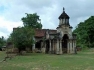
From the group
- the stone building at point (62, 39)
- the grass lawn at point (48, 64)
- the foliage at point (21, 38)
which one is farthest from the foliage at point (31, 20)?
the grass lawn at point (48, 64)

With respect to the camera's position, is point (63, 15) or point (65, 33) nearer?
point (65, 33)

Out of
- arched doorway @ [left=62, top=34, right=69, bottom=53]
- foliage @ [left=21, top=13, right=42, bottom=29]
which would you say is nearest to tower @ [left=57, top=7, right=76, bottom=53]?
arched doorway @ [left=62, top=34, right=69, bottom=53]

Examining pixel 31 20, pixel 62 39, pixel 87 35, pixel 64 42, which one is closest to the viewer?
pixel 62 39

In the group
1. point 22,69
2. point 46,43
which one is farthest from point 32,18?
point 22,69

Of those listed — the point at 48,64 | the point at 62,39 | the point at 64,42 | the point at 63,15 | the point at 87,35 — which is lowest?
the point at 48,64

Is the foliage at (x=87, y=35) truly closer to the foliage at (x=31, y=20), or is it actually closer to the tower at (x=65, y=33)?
the foliage at (x=31, y=20)

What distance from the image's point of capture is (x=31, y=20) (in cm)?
6575

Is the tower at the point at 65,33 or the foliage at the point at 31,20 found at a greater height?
the foliage at the point at 31,20

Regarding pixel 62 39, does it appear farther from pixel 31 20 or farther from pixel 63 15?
pixel 31 20

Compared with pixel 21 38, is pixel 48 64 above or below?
below

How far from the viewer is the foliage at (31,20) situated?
6575 centimetres

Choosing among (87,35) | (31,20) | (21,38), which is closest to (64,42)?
(21,38)

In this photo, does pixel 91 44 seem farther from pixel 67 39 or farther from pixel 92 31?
pixel 67 39

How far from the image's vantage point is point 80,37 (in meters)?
78.1
